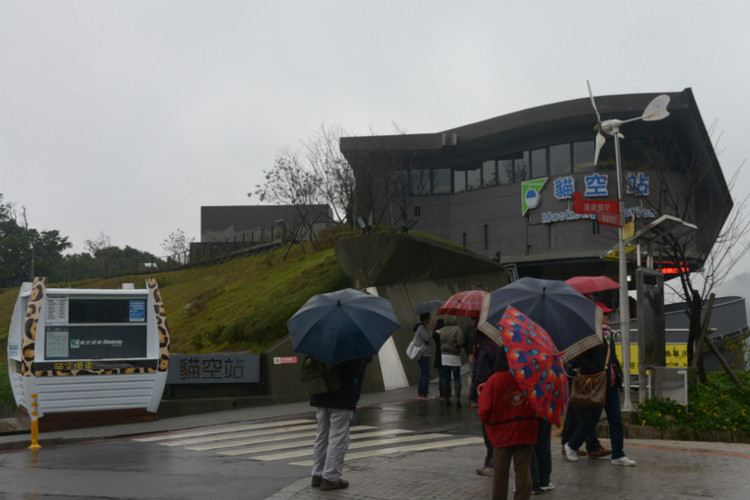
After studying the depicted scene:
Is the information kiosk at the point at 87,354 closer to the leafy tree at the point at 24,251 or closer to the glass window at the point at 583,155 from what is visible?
the glass window at the point at 583,155

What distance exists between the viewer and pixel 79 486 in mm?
8586

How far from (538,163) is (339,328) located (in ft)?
109

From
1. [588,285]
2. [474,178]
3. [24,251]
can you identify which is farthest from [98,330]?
[24,251]

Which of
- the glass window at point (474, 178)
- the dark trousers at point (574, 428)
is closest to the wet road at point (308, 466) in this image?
the dark trousers at point (574, 428)

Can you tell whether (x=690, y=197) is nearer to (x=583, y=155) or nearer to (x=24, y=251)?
(x=583, y=155)

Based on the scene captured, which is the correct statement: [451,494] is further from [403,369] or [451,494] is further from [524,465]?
[403,369]

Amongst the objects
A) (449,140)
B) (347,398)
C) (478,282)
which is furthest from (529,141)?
(347,398)

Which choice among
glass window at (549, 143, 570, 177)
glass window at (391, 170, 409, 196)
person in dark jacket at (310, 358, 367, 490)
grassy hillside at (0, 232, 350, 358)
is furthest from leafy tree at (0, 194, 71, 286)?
person in dark jacket at (310, 358, 367, 490)

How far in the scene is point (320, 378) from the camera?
25.2ft

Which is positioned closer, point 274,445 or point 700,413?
point 274,445

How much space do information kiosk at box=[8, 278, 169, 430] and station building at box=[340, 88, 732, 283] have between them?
878 inches

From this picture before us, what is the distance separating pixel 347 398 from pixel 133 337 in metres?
9.20

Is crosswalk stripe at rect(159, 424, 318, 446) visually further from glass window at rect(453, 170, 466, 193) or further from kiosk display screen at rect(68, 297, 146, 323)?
glass window at rect(453, 170, 466, 193)

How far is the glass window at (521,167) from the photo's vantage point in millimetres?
39397
